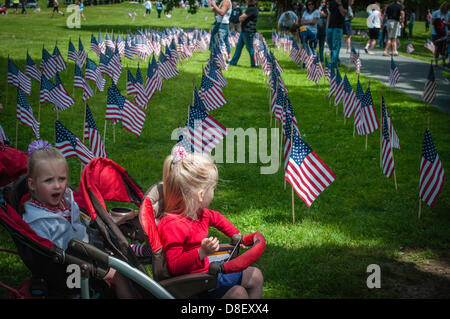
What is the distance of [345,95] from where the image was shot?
9.30m

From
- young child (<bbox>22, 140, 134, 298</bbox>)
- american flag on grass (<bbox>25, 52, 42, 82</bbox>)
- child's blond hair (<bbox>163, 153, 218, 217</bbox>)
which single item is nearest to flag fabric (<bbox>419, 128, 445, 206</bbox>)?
child's blond hair (<bbox>163, 153, 218, 217</bbox>)

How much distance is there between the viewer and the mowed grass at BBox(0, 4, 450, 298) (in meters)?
4.40

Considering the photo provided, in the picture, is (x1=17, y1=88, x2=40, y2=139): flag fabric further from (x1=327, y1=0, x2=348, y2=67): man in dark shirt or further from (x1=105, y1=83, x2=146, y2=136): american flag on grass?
(x1=327, y1=0, x2=348, y2=67): man in dark shirt

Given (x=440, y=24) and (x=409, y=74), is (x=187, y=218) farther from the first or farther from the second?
(x=440, y=24)

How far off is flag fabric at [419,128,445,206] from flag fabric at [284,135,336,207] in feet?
3.86

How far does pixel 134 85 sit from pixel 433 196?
6.31 m

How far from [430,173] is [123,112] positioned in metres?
4.64

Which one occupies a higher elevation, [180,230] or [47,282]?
[180,230]

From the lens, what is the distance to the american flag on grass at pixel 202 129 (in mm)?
6172

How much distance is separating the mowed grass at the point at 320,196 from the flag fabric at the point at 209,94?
798 millimetres

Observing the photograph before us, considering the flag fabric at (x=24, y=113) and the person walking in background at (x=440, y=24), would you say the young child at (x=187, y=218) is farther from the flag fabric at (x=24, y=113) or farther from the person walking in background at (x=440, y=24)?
the person walking in background at (x=440, y=24)

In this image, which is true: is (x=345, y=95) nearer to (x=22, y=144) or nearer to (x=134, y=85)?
(x=134, y=85)

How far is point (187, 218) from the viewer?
3236 millimetres
